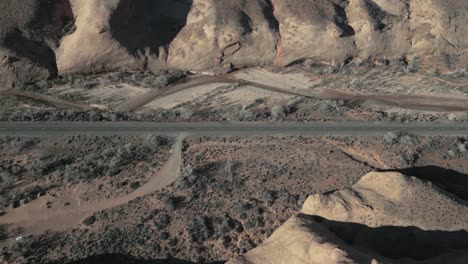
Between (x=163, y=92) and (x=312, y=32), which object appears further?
(x=312, y=32)

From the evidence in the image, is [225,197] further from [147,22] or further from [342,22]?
[342,22]

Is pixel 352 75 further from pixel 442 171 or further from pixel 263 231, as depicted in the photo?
pixel 263 231

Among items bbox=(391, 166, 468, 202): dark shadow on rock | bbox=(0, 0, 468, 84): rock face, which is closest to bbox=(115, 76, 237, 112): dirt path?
bbox=(0, 0, 468, 84): rock face

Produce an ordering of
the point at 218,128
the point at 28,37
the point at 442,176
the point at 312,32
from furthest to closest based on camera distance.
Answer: the point at 312,32
the point at 218,128
the point at 28,37
the point at 442,176

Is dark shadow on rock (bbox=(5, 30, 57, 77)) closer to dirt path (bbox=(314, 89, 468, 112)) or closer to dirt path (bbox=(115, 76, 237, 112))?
dirt path (bbox=(115, 76, 237, 112))

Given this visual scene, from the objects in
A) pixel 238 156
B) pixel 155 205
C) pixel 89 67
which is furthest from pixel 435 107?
pixel 89 67

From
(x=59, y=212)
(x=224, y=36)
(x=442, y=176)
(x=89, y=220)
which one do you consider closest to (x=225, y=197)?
(x=89, y=220)
